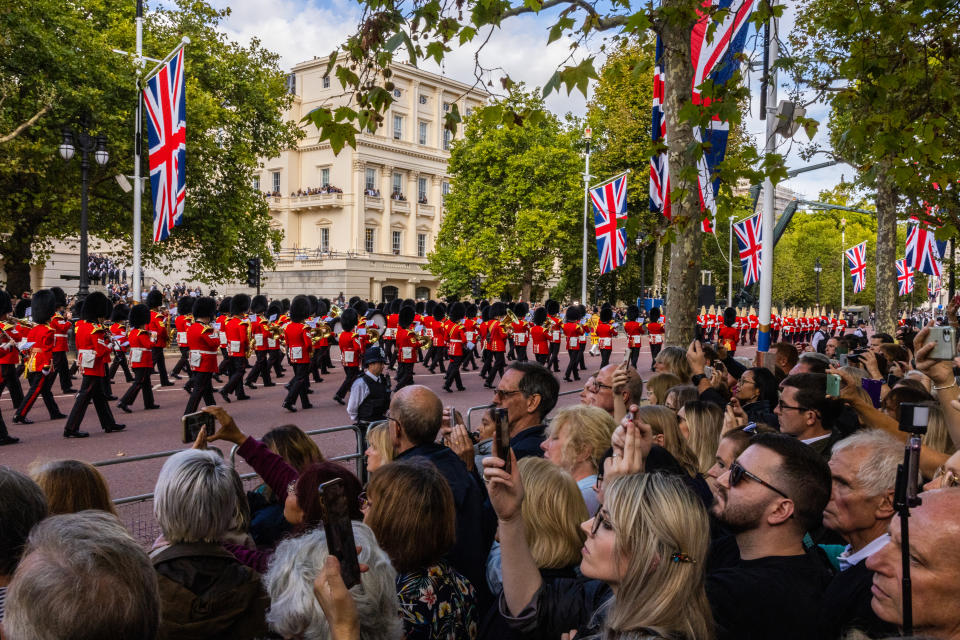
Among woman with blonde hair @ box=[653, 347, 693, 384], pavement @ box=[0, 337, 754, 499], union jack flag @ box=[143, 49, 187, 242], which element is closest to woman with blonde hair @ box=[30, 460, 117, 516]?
pavement @ box=[0, 337, 754, 499]

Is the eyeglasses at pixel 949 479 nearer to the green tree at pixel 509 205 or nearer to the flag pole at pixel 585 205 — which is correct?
the flag pole at pixel 585 205

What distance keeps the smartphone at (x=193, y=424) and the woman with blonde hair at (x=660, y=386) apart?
363 cm

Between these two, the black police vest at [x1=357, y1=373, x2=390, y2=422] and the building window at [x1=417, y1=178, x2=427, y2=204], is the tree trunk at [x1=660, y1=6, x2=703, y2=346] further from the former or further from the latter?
the building window at [x1=417, y1=178, x2=427, y2=204]

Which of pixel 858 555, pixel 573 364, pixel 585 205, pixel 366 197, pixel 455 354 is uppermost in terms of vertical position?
pixel 366 197

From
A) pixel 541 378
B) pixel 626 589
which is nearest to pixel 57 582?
pixel 626 589

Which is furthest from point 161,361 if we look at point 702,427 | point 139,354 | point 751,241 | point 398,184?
point 398,184

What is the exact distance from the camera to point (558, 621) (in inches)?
95.0

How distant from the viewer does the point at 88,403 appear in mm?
10414

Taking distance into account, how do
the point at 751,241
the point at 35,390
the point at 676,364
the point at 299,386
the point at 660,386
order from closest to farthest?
the point at 660,386, the point at 676,364, the point at 35,390, the point at 299,386, the point at 751,241

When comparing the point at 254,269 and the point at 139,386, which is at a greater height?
the point at 254,269

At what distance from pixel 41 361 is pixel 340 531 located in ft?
36.4

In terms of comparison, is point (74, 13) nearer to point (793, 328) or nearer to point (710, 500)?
point (710, 500)

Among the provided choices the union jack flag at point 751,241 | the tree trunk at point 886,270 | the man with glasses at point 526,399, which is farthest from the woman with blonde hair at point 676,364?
the tree trunk at point 886,270

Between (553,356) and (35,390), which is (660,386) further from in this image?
(553,356)
